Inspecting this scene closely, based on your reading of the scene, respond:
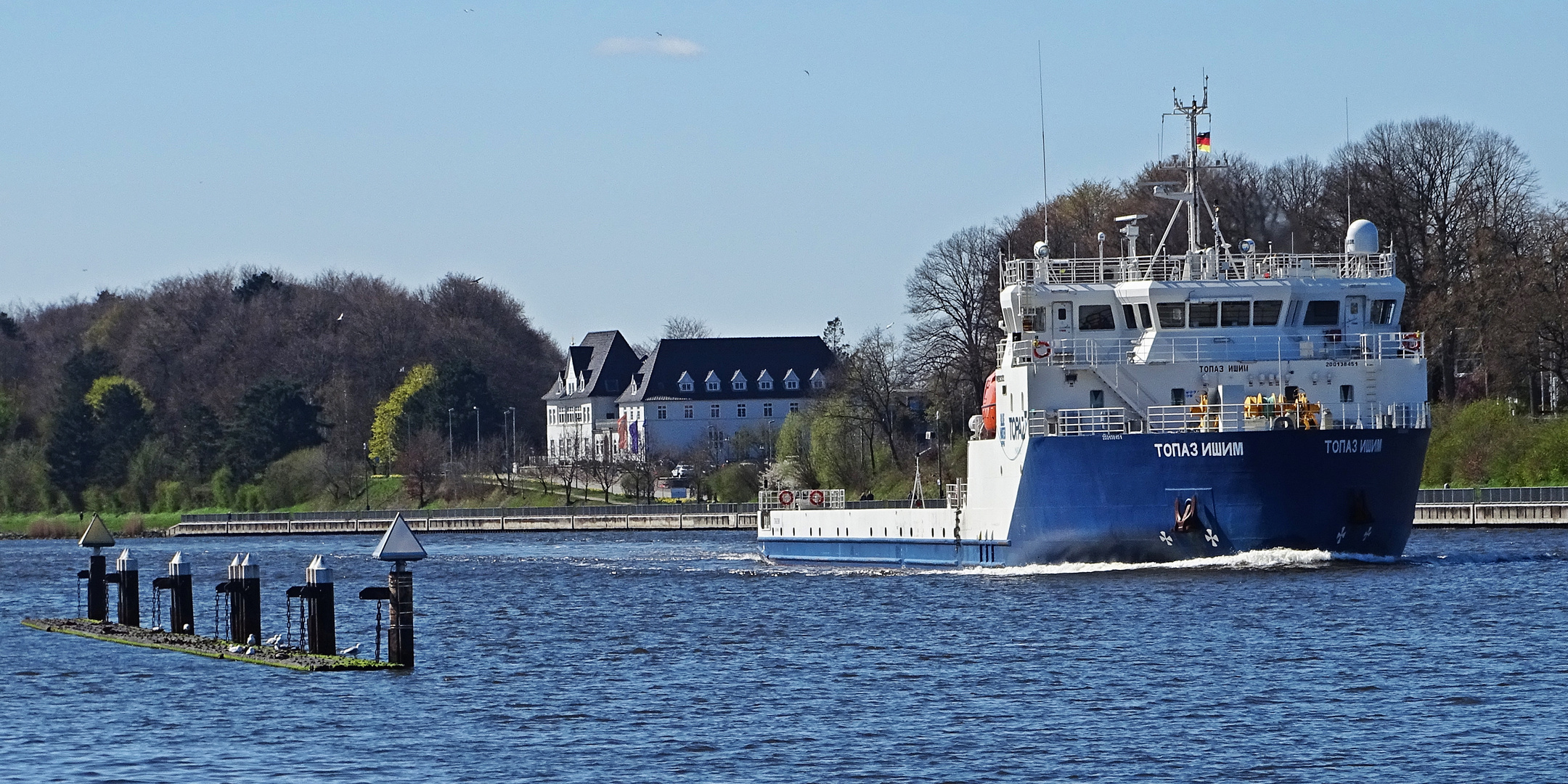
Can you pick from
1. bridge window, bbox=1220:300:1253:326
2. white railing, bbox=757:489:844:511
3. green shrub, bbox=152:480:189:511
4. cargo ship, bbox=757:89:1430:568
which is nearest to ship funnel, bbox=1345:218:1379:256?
cargo ship, bbox=757:89:1430:568

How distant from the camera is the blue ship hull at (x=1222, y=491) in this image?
148ft

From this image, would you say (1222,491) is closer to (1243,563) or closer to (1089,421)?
(1243,563)

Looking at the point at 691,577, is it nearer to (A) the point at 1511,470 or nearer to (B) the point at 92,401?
(A) the point at 1511,470

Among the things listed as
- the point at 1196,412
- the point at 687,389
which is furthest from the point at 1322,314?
the point at 687,389

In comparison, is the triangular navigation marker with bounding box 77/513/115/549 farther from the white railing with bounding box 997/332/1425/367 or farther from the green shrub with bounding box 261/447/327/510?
the green shrub with bounding box 261/447/327/510

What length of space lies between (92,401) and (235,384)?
9.82m

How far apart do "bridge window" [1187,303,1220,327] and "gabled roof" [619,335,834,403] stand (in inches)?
3798

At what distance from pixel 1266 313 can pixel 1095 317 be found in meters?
3.66

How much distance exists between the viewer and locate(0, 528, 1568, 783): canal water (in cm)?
2669

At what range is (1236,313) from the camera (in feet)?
163

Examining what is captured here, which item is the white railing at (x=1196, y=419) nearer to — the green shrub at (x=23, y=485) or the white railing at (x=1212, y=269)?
the white railing at (x=1212, y=269)

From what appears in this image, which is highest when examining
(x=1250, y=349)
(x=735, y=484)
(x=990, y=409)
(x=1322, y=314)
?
(x=1322, y=314)

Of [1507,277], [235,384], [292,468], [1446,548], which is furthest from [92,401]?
[1446,548]

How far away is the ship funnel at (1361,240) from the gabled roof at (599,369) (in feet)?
340
